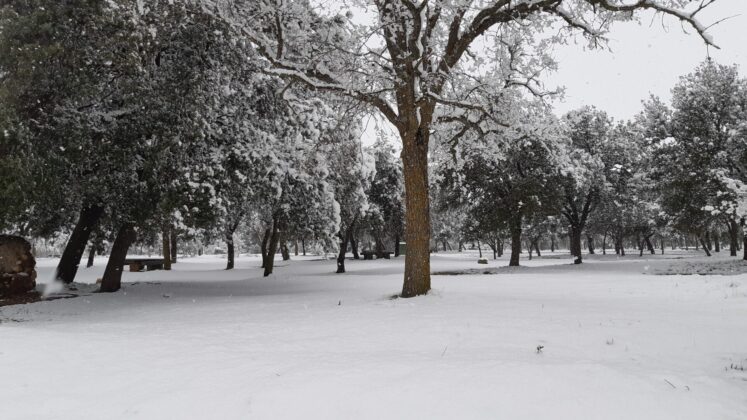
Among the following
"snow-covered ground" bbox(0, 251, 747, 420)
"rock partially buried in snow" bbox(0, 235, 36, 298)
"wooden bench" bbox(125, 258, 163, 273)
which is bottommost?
"wooden bench" bbox(125, 258, 163, 273)

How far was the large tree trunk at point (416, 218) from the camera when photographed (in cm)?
1066

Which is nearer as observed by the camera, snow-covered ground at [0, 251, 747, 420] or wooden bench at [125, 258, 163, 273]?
snow-covered ground at [0, 251, 747, 420]

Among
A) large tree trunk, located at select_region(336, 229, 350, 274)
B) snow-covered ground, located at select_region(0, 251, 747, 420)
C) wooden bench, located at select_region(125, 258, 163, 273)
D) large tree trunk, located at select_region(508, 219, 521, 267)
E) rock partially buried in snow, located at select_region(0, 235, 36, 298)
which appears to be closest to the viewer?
snow-covered ground, located at select_region(0, 251, 747, 420)

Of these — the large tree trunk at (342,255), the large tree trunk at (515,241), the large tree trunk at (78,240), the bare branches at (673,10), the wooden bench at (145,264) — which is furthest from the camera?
the wooden bench at (145,264)

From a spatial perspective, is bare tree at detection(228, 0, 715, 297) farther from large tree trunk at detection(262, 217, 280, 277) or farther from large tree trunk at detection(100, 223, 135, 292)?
large tree trunk at detection(262, 217, 280, 277)

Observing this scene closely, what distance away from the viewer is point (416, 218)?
35.2 feet

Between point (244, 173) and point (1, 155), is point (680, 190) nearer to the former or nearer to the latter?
point (244, 173)

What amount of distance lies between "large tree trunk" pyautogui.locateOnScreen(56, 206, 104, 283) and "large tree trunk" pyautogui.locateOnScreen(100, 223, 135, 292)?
66.6 inches

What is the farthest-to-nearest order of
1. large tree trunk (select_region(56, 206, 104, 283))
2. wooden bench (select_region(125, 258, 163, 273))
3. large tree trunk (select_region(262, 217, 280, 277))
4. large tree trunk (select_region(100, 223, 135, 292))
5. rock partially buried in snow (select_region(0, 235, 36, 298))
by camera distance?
wooden bench (select_region(125, 258, 163, 273))
large tree trunk (select_region(262, 217, 280, 277))
large tree trunk (select_region(56, 206, 104, 283))
large tree trunk (select_region(100, 223, 135, 292))
rock partially buried in snow (select_region(0, 235, 36, 298))

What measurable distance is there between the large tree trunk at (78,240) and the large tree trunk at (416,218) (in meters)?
11.6

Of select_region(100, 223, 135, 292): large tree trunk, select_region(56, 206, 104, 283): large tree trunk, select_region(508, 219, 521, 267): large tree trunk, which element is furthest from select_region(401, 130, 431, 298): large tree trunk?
select_region(508, 219, 521, 267): large tree trunk

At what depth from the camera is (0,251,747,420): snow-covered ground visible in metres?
3.61

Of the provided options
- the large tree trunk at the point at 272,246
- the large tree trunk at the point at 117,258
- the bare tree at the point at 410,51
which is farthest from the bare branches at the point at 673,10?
the large tree trunk at the point at 272,246

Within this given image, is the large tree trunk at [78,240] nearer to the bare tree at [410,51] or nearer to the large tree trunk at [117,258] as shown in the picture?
the large tree trunk at [117,258]
